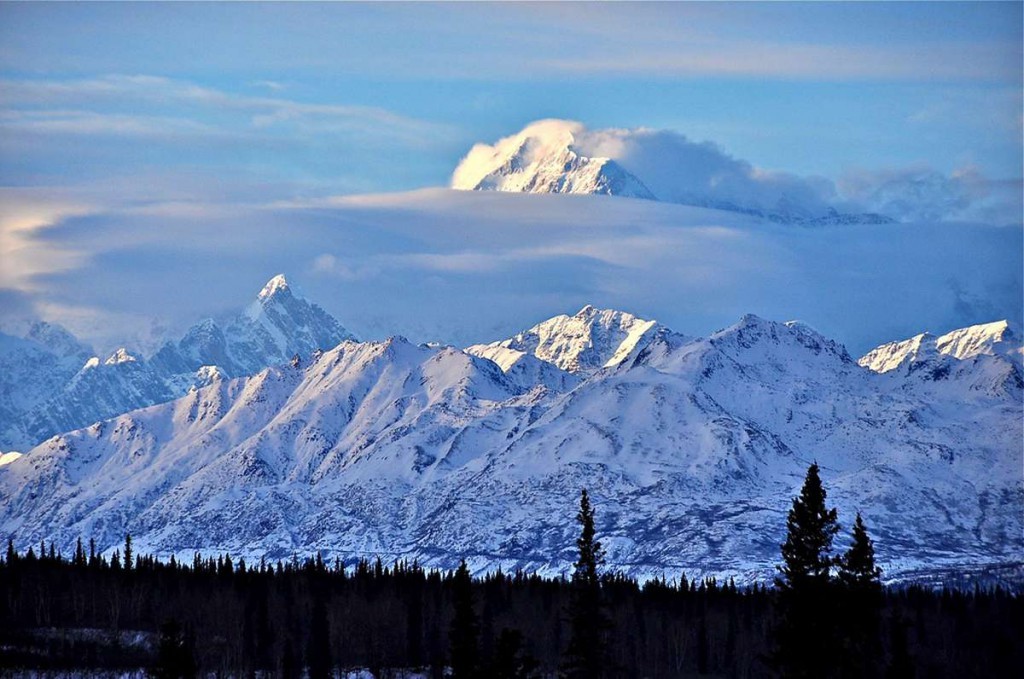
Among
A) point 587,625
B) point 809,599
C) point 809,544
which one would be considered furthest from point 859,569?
point 587,625

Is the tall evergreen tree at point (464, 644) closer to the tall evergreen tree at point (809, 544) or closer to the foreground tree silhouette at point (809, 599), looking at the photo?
the foreground tree silhouette at point (809, 599)

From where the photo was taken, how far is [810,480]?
384 ft

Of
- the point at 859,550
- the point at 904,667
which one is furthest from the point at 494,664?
the point at 904,667

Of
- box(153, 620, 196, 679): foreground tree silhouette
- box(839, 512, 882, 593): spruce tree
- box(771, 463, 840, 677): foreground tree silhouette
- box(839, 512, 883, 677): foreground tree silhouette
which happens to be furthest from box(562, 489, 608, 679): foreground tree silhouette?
box(771, 463, 840, 677): foreground tree silhouette

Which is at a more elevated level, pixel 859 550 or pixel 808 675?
pixel 859 550

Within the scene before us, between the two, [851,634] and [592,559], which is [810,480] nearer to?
[851,634]

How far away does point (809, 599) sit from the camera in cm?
11450

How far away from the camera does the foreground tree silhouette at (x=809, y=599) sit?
113688 millimetres

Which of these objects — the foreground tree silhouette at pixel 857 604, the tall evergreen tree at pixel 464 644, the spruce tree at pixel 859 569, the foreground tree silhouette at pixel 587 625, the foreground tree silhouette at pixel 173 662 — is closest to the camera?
the foreground tree silhouette at pixel 857 604

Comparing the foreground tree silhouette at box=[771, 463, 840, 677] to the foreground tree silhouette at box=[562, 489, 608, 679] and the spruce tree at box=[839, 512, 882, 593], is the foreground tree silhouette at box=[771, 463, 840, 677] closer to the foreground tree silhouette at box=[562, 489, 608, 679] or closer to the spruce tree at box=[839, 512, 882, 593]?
the spruce tree at box=[839, 512, 882, 593]

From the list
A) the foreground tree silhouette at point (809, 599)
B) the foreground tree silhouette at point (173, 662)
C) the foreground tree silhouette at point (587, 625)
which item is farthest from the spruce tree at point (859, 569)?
the foreground tree silhouette at point (173, 662)

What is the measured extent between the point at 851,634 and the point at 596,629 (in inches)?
1282

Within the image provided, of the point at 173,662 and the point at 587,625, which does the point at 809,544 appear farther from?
the point at 173,662

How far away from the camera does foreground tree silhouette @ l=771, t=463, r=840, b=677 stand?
11369cm
